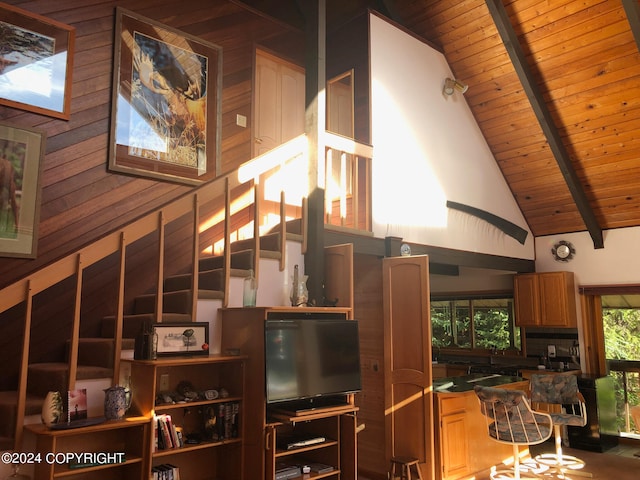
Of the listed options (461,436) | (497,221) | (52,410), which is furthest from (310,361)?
(497,221)

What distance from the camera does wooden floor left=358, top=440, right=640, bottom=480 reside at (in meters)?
5.43

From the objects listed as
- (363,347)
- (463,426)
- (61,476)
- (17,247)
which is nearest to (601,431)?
(463,426)

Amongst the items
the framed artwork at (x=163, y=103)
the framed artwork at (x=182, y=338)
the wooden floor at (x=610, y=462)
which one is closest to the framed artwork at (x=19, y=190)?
the framed artwork at (x=163, y=103)

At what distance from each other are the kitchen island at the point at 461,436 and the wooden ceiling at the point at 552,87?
2931 millimetres

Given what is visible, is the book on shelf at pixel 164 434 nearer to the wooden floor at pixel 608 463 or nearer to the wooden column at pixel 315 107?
the wooden column at pixel 315 107

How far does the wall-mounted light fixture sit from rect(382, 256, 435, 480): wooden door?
2780 mm

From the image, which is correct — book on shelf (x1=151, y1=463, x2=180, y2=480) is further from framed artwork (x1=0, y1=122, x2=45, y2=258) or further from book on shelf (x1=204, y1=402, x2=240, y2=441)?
framed artwork (x1=0, y1=122, x2=45, y2=258)

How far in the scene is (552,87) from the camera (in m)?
6.35

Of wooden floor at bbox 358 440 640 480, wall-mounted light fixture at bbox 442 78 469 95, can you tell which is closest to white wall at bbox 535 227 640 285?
wooden floor at bbox 358 440 640 480

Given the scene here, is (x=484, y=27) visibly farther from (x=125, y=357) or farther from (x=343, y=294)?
(x=125, y=357)

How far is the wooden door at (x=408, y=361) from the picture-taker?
4809mm

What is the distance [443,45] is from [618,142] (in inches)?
95.8

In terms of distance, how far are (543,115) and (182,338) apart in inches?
196

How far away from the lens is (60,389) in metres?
3.26
